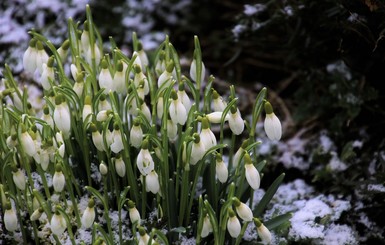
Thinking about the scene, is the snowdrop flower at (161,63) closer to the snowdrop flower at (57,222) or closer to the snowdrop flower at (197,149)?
the snowdrop flower at (197,149)

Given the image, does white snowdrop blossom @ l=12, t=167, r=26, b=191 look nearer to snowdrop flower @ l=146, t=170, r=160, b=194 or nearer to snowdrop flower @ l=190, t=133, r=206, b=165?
snowdrop flower @ l=146, t=170, r=160, b=194

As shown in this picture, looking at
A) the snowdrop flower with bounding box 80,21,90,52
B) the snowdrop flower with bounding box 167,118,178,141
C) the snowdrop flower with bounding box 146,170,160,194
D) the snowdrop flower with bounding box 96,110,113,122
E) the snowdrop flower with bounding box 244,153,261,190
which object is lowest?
the snowdrop flower with bounding box 244,153,261,190

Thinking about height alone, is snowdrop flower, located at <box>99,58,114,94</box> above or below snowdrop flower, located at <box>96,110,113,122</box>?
above

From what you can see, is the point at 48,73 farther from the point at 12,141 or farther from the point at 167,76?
the point at 167,76

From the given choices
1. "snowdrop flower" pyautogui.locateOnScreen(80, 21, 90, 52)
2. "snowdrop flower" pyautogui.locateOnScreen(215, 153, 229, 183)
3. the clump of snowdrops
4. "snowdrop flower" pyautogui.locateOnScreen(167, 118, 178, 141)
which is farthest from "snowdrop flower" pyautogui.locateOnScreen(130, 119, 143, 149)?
"snowdrop flower" pyautogui.locateOnScreen(80, 21, 90, 52)

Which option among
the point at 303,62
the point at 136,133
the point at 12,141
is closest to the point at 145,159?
the point at 136,133

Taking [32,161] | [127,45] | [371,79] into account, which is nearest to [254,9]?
[371,79]

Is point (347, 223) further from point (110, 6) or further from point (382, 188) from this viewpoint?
point (110, 6)
